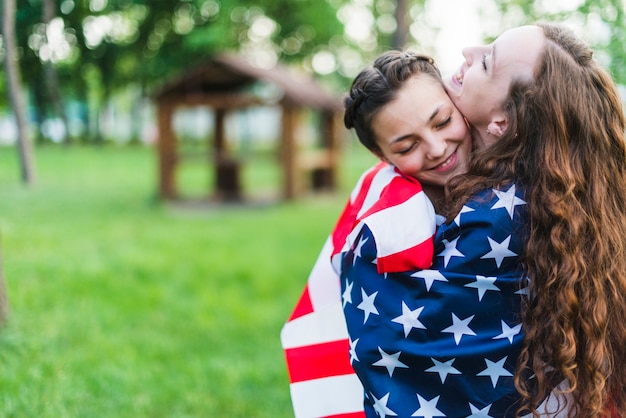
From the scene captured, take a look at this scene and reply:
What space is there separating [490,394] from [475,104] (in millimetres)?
792

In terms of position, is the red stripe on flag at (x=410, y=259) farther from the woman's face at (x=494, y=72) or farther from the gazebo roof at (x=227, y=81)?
the gazebo roof at (x=227, y=81)

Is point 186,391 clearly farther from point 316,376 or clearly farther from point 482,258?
point 482,258

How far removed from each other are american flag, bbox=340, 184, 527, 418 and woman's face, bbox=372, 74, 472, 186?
284 millimetres

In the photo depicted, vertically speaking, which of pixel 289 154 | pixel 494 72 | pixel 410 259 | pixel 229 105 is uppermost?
pixel 494 72

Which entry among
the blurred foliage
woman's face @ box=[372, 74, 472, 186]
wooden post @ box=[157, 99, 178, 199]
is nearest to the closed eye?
woman's face @ box=[372, 74, 472, 186]

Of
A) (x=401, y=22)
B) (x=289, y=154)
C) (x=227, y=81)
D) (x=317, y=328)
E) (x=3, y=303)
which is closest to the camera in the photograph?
(x=317, y=328)

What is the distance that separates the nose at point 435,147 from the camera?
197cm

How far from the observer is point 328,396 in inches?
82.3

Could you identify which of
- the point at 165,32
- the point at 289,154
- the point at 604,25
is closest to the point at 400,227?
the point at 165,32

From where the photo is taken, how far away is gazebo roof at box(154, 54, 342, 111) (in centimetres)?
997

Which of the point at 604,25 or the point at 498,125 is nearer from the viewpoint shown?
the point at 498,125

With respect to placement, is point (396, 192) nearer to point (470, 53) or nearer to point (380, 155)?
point (380, 155)

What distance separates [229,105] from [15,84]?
7.15 m

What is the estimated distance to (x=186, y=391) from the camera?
341cm
